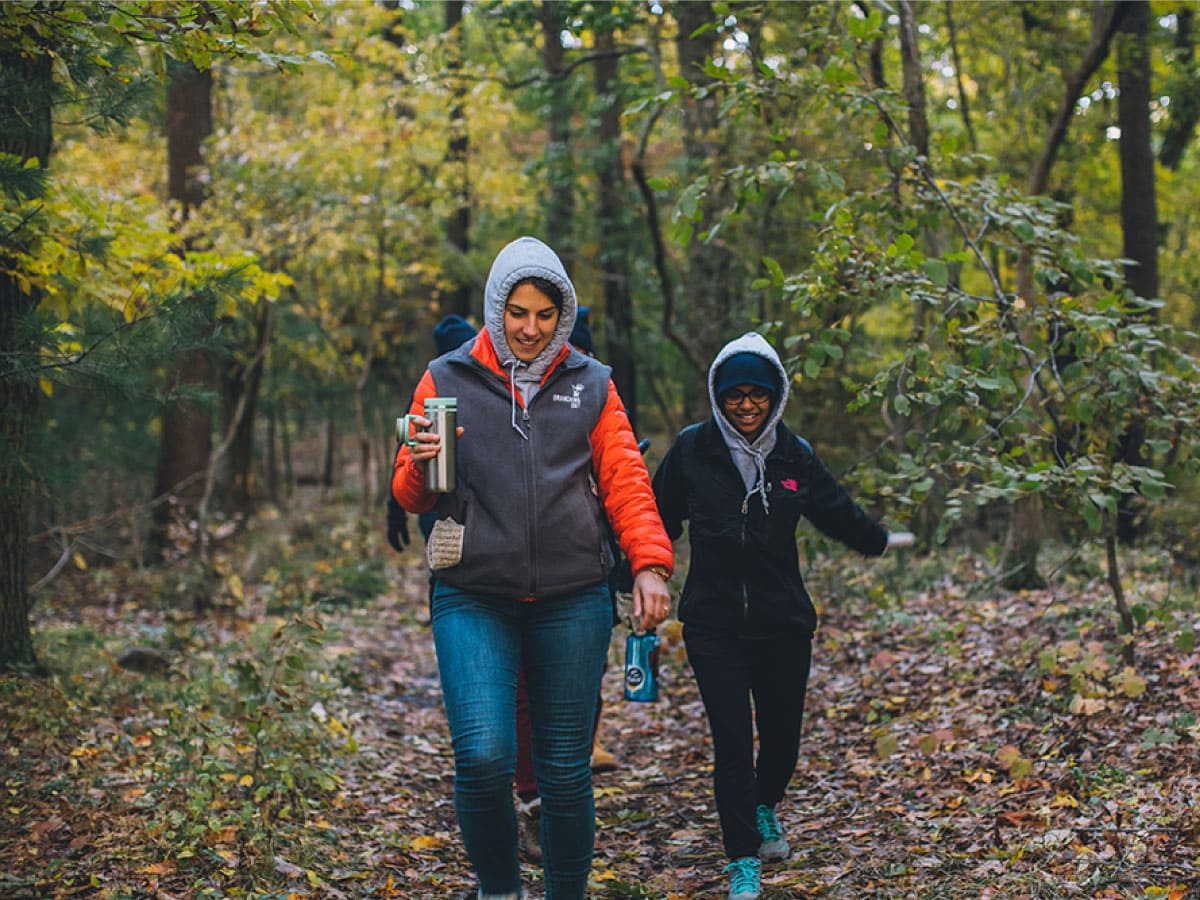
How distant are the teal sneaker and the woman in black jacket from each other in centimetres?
3

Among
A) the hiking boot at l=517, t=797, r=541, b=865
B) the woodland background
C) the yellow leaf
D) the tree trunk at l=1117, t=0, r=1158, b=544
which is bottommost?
the yellow leaf

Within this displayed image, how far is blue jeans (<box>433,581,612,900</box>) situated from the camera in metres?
3.51

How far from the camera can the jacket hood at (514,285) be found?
12.3 ft

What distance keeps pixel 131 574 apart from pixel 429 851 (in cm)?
Result: 1126

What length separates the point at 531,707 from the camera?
3758 mm

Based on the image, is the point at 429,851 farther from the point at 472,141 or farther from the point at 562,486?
the point at 472,141

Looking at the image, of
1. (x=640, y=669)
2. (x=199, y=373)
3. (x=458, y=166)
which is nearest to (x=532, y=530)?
(x=640, y=669)

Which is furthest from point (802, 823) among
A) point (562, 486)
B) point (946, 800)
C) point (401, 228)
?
point (401, 228)

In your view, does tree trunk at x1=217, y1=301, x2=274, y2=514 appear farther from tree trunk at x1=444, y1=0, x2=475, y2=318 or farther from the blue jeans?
the blue jeans

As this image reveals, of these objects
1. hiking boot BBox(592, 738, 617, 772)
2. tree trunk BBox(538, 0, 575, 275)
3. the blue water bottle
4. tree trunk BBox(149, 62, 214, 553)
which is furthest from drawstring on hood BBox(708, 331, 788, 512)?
tree trunk BBox(149, 62, 214, 553)

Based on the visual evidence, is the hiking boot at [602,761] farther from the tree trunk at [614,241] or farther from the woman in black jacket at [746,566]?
the tree trunk at [614,241]

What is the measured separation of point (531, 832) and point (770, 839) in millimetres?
1087

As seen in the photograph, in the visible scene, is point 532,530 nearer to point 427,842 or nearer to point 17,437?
point 427,842

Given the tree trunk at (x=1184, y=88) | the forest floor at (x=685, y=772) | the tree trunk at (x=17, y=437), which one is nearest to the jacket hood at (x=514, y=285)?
the forest floor at (x=685, y=772)
